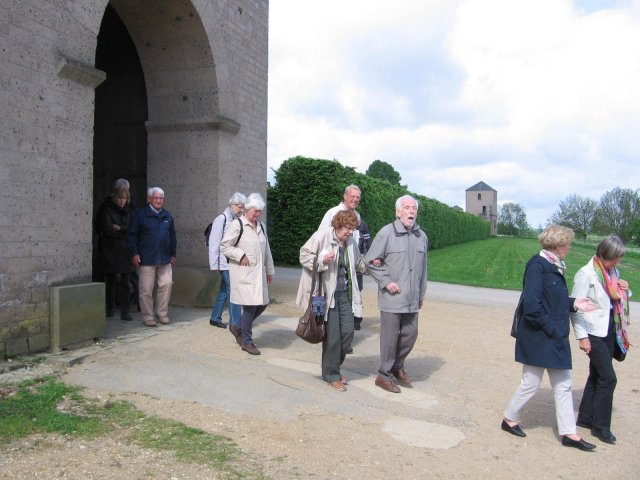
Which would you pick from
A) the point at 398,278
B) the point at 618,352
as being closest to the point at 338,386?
the point at 398,278

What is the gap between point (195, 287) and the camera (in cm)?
943

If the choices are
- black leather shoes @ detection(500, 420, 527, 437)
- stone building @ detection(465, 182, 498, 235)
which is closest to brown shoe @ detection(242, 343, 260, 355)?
black leather shoes @ detection(500, 420, 527, 437)

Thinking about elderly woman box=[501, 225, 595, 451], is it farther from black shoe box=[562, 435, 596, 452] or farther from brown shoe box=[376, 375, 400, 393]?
brown shoe box=[376, 375, 400, 393]

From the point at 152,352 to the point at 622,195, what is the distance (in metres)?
75.4

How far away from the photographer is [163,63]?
9.41 meters

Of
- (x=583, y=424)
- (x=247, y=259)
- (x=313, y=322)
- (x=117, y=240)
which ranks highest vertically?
(x=117, y=240)

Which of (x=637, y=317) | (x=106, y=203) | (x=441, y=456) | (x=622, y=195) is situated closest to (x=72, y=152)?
(x=106, y=203)

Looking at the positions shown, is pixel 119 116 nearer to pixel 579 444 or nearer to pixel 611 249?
pixel 611 249

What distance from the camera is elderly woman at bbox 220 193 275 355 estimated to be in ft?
20.8

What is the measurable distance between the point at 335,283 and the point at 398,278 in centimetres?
59

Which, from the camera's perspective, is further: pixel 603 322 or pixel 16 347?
pixel 16 347

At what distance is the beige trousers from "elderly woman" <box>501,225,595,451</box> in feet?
16.3

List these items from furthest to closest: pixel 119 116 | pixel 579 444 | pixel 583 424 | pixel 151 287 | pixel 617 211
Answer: pixel 617 211, pixel 119 116, pixel 151 287, pixel 583 424, pixel 579 444

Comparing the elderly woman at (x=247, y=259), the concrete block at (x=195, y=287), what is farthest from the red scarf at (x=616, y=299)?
the concrete block at (x=195, y=287)
